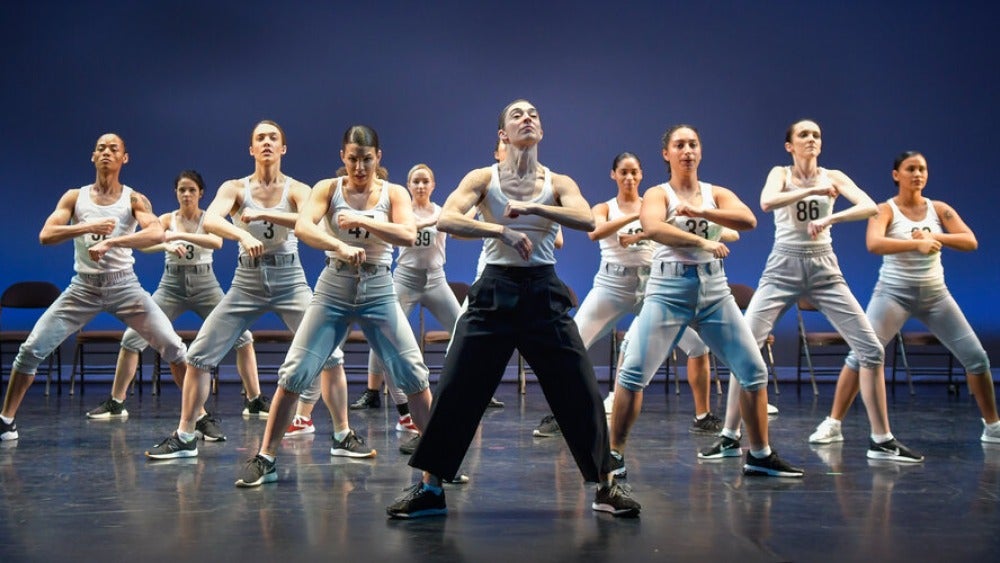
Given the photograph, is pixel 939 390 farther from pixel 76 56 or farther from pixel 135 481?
pixel 76 56

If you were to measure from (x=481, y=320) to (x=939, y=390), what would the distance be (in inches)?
298

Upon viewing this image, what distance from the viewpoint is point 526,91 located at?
404 inches

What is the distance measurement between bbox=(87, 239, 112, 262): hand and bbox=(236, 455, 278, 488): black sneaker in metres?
1.77

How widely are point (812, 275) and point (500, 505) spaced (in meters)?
2.36

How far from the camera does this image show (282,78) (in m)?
10.3

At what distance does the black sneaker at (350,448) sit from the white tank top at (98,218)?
1775 mm

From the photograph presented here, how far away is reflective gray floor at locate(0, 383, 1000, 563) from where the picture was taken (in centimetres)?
322

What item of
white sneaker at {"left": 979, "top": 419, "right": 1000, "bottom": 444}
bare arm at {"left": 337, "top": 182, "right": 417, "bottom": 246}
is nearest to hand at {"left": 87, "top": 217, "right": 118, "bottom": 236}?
bare arm at {"left": 337, "top": 182, "right": 417, "bottom": 246}

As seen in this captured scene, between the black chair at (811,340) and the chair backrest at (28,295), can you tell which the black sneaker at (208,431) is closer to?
the chair backrest at (28,295)

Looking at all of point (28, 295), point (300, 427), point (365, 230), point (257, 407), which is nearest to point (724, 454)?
point (365, 230)

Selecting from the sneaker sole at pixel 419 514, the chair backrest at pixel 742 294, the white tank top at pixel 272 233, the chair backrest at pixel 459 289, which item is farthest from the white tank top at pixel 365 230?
the chair backrest at pixel 742 294

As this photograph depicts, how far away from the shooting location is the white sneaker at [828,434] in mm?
5746

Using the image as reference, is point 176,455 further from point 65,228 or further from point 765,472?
point 765,472

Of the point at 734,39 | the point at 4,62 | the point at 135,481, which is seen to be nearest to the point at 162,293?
the point at 135,481
